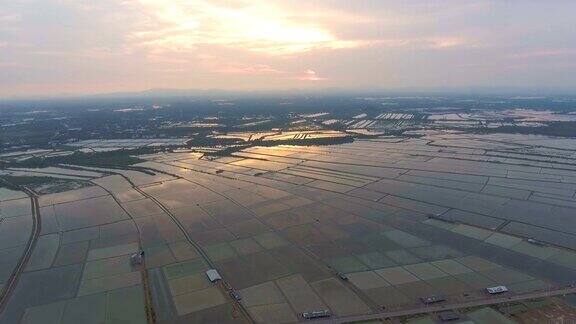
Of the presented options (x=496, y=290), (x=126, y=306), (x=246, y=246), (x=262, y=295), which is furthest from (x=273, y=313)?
(x=496, y=290)

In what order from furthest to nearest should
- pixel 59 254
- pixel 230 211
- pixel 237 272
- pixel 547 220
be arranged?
pixel 230 211 < pixel 547 220 < pixel 59 254 < pixel 237 272

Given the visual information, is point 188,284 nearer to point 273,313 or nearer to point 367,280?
point 273,313

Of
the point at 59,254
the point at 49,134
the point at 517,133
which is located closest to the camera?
the point at 59,254

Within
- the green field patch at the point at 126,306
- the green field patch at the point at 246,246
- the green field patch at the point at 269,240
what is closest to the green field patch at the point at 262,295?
the green field patch at the point at 246,246

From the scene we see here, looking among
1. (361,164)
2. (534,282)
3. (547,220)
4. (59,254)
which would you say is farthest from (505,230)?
(59,254)

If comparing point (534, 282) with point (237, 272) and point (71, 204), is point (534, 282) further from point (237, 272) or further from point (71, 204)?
point (71, 204)

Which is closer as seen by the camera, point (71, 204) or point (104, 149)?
point (71, 204)

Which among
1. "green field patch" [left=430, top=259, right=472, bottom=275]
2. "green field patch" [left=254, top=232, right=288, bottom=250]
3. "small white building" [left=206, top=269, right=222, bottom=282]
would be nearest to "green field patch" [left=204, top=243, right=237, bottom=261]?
"small white building" [left=206, top=269, right=222, bottom=282]
